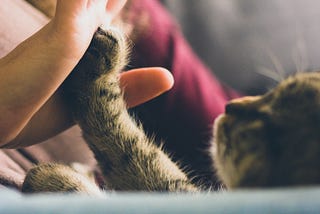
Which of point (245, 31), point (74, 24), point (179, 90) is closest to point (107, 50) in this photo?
point (74, 24)

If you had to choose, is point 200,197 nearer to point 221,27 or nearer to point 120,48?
point 120,48

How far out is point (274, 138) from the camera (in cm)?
33

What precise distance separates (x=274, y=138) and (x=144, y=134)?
18 cm

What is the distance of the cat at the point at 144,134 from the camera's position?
1.08 feet

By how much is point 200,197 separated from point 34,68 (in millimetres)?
222

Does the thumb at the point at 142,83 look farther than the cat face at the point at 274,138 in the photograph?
Yes

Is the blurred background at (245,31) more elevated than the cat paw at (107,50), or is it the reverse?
the blurred background at (245,31)

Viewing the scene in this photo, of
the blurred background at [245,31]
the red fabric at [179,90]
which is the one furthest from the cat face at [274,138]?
the blurred background at [245,31]

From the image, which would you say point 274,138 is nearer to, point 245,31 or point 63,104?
point 63,104

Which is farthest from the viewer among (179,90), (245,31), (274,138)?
(245,31)

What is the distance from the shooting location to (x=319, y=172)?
0.29 meters

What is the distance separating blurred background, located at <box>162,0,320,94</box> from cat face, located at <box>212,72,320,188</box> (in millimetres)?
516

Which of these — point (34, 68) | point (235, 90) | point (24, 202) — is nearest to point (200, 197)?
point (24, 202)

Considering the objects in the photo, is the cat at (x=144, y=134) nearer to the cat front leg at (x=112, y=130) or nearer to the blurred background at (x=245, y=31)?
the cat front leg at (x=112, y=130)
